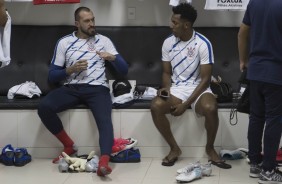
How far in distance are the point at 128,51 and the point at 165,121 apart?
3.15 feet

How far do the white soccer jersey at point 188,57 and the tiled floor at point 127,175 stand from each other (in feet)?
1.99

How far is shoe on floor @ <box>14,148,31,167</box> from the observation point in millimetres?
3732

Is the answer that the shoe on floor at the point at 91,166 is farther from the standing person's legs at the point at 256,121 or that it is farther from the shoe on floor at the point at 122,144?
the standing person's legs at the point at 256,121

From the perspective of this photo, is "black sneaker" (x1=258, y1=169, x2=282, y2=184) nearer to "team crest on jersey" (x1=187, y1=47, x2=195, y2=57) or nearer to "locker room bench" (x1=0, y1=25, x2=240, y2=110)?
"team crest on jersey" (x1=187, y1=47, x2=195, y2=57)

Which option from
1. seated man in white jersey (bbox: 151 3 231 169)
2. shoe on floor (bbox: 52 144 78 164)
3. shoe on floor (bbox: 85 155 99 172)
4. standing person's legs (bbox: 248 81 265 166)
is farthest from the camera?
shoe on floor (bbox: 52 144 78 164)

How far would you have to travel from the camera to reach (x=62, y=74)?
3926mm

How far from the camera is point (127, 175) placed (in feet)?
11.4

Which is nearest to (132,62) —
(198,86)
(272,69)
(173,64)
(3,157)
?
(173,64)

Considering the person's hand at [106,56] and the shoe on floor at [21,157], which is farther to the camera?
the person's hand at [106,56]

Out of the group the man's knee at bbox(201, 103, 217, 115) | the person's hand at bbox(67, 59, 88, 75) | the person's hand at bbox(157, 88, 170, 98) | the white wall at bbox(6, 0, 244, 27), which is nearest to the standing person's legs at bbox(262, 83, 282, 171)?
the man's knee at bbox(201, 103, 217, 115)

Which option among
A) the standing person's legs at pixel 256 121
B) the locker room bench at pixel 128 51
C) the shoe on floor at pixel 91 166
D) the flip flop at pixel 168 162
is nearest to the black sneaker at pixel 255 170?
the standing person's legs at pixel 256 121

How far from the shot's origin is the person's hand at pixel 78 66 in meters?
3.81

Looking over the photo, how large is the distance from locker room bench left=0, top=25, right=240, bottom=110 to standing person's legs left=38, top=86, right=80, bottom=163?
54cm

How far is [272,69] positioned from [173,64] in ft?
3.27
